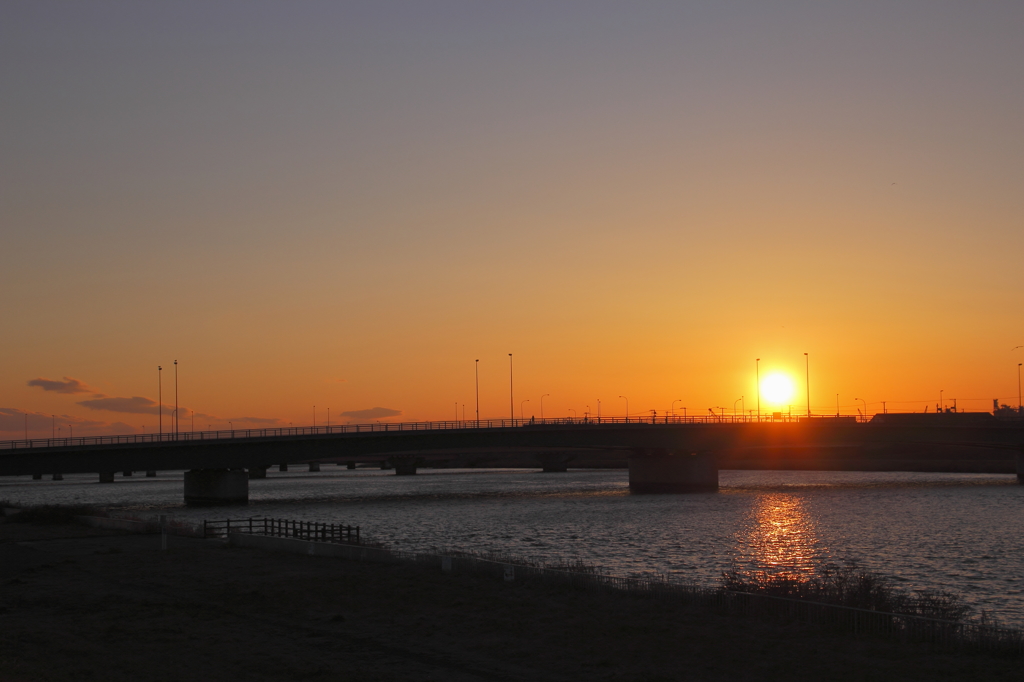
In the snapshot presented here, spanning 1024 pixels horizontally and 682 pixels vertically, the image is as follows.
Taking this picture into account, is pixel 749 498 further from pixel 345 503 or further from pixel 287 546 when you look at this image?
pixel 287 546

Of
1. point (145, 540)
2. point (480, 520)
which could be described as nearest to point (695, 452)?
point (480, 520)

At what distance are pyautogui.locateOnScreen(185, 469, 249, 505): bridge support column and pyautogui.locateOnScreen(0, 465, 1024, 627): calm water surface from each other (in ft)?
10.8

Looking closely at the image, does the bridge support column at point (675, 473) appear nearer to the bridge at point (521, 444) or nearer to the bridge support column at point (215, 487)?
the bridge at point (521, 444)

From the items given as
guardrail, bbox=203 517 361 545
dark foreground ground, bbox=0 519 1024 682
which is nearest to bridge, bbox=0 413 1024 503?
guardrail, bbox=203 517 361 545

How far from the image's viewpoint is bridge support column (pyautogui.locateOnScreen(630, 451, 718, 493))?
136 m

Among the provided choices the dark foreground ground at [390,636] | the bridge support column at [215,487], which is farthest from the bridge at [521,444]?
the dark foreground ground at [390,636]

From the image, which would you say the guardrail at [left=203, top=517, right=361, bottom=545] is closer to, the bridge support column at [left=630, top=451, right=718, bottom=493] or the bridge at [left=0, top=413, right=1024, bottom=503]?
the bridge at [left=0, top=413, right=1024, bottom=503]

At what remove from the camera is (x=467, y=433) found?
12025 cm

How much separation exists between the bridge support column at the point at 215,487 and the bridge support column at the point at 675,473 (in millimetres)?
55665

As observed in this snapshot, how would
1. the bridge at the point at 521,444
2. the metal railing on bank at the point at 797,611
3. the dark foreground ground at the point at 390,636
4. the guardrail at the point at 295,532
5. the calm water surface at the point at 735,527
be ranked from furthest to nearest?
Answer: the bridge at the point at 521,444, the guardrail at the point at 295,532, the calm water surface at the point at 735,527, the metal railing on bank at the point at 797,611, the dark foreground ground at the point at 390,636

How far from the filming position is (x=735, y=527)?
76875 mm

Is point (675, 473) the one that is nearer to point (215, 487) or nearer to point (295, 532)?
point (215, 487)

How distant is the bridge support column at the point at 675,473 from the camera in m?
136

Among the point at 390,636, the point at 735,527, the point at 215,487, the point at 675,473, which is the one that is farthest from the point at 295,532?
the point at 675,473
